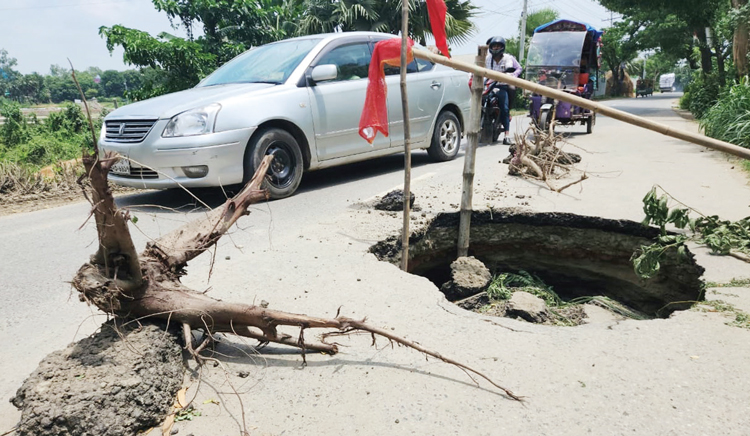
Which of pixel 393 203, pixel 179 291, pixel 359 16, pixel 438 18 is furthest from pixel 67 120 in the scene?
pixel 179 291

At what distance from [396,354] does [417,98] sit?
18.6 ft

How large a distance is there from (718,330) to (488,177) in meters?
4.40

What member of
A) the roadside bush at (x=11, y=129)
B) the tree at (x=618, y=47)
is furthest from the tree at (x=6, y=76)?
the tree at (x=618, y=47)

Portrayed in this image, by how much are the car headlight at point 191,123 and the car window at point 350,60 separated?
1.67m

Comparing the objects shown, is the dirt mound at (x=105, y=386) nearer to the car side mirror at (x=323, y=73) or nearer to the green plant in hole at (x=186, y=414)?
the green plant in hole at (x=186, y=414)

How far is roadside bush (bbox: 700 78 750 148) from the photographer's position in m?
9.21

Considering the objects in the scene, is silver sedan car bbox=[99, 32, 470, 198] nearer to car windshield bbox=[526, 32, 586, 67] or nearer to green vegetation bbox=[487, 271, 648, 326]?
green vegetation bbox=[487, 271, 648, 326]

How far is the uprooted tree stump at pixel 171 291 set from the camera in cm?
211

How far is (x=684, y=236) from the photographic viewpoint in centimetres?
408

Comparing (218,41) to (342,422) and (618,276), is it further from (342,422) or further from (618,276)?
(342,422)

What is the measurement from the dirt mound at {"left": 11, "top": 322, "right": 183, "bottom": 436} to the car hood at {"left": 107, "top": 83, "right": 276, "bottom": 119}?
394 cm

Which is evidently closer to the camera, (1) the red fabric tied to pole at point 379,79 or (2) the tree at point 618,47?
(1) the red fabric tied to pole at point 379,79

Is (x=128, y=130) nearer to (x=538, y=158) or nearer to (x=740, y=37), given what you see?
(x=538, y=158)

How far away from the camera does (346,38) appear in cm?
711
